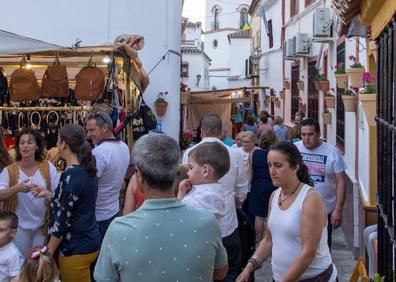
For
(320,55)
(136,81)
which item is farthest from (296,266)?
(320,55)

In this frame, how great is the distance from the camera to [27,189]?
4742 millimetres

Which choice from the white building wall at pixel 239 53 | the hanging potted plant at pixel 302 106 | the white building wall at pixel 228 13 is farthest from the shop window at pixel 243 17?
the hanging potted plant at pixel 302 106

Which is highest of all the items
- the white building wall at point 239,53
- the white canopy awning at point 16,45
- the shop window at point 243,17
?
the shop window at point 243,17

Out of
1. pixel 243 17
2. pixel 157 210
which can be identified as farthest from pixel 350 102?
pixel 243 17

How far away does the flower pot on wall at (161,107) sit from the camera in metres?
11.1

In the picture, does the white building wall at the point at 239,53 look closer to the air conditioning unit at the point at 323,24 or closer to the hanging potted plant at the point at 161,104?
the air conditioning unit at the point at 323,24

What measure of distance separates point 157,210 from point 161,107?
8683 millimetres

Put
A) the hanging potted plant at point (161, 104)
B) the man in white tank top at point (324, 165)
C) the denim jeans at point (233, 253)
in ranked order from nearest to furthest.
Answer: the denim jeans at point (233, 253) < the man in white tank top at point (324, 165) < the hanging potted plant at point (161, 104)

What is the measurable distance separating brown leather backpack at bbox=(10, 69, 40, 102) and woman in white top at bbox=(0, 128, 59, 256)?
2381 mm

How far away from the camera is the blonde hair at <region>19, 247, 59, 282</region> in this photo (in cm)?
381

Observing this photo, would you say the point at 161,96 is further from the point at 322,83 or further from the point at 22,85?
the point at 22,85

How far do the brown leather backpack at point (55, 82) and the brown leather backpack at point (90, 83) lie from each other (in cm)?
29

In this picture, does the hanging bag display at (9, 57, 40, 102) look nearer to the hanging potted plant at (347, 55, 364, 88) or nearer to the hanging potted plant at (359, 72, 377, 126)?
Result: the hanging potted plant at (347, 55, 364, 88)

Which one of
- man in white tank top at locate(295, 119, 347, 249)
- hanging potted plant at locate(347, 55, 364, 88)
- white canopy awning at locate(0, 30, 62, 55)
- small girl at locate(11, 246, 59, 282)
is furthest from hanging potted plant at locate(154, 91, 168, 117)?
small girl at locate(11, 246, 59, 282)
